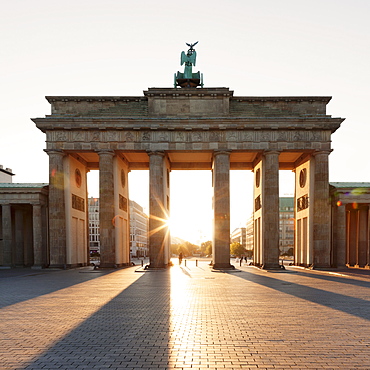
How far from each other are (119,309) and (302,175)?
37.4 m

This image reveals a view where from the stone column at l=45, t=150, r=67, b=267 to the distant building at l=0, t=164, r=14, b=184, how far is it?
40628 millimetres

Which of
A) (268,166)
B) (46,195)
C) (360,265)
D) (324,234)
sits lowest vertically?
(360,265)

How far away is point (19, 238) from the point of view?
52.2 meters

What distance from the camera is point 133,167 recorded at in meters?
53.5

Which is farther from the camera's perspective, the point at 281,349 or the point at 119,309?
the point at 119,309

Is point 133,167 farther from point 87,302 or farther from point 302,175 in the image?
point 87,302

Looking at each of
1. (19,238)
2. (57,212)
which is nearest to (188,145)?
(57,212)

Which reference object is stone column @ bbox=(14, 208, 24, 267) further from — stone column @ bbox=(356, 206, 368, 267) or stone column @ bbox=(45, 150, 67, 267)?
stone column @ bbox=(356, 206, 368, 267)

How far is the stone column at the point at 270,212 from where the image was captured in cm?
4159

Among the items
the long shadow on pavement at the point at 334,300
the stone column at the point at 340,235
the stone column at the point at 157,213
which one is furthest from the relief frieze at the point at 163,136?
the long shadow on pavement at the point at 334,300

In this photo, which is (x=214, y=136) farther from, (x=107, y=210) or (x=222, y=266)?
(x=107, y=210)

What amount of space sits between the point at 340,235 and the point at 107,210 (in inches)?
1115

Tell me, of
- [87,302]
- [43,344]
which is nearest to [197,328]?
[43,344]

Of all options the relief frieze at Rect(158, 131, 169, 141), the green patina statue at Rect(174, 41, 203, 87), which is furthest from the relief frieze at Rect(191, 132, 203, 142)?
the green patina statue at Rect(174, 41, 203, 87)
